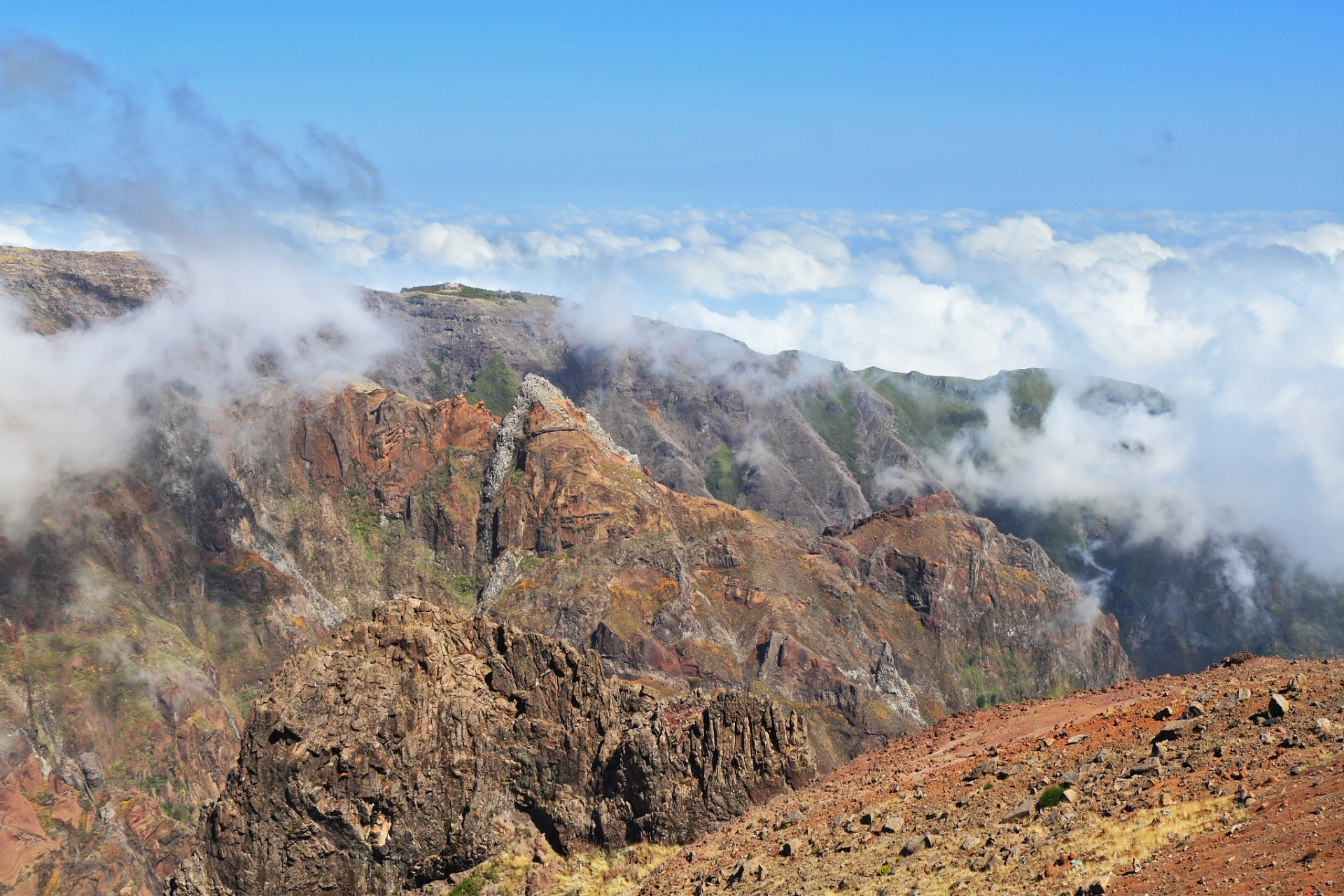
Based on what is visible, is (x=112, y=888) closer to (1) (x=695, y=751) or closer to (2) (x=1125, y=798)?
(1) (x=695, y=751)

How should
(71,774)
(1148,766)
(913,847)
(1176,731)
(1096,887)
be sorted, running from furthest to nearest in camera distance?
(71,774) → (1176,731) → (913,847) → (1148,766) → (1096,887)

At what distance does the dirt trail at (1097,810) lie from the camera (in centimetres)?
3853

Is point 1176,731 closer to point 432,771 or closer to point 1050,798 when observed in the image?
point 1050,798

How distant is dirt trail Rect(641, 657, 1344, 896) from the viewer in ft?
126

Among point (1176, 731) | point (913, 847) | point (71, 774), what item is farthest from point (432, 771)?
point (71, 774)

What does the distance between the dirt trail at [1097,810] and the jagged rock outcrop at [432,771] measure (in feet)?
26.2

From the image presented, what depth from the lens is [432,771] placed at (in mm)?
77375

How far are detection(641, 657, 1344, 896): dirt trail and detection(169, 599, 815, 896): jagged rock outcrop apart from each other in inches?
314

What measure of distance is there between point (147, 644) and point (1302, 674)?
628 ft

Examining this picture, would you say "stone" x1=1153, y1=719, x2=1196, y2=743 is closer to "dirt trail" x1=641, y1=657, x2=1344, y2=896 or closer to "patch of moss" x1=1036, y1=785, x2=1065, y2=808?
"dirt trail" x1=641, y1=657, x2=1344, y2=896

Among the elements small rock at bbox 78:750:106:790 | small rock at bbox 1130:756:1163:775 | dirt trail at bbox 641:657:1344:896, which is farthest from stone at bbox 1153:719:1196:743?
small rock at bbox 78:750:106:790

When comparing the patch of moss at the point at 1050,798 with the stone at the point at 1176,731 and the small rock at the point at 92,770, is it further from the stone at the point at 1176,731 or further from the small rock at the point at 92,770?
the small rock at the point at 92,770

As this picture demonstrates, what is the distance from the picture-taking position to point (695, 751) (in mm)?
79250

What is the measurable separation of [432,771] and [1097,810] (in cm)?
4816
